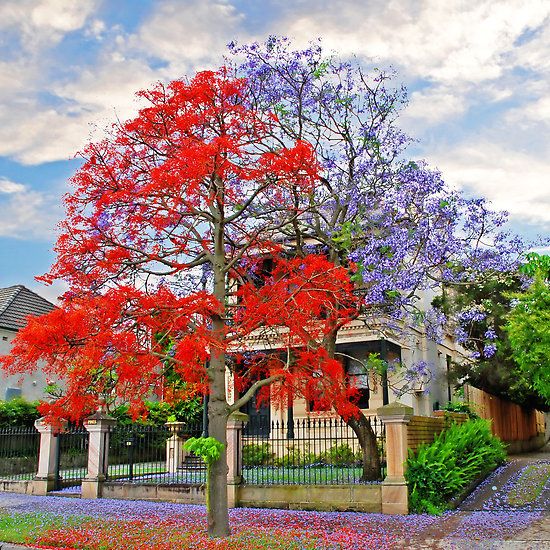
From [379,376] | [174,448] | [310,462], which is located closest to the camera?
[310,462]

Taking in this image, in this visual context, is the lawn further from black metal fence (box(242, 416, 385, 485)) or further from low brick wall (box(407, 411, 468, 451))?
low brick wall (box(407, 411, 468, 451))

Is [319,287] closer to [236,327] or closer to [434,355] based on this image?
[236,327]

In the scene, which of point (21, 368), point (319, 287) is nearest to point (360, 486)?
point (319, 287)

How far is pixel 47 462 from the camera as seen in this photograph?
17.9 meters

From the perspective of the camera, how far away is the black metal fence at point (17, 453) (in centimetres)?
2012

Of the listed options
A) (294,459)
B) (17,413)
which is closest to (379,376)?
(294,459)

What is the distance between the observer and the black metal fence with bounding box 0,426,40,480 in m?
20.1

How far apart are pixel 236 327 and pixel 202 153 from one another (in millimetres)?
3301

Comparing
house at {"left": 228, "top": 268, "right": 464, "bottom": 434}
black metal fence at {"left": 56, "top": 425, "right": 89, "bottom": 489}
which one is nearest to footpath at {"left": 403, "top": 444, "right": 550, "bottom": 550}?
house at {"left": 228, "top": 268, "right": 464, "bottom": 434}

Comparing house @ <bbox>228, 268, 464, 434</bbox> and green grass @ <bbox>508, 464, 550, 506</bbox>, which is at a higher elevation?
house @ <bbox>228, 268, 464, 434</bbox>

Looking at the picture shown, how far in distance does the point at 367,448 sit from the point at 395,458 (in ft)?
6.82

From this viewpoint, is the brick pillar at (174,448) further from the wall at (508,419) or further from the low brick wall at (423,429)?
the wall at (508,419)

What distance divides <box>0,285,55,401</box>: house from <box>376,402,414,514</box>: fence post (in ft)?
53.9

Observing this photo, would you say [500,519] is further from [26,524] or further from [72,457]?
[72,457]
